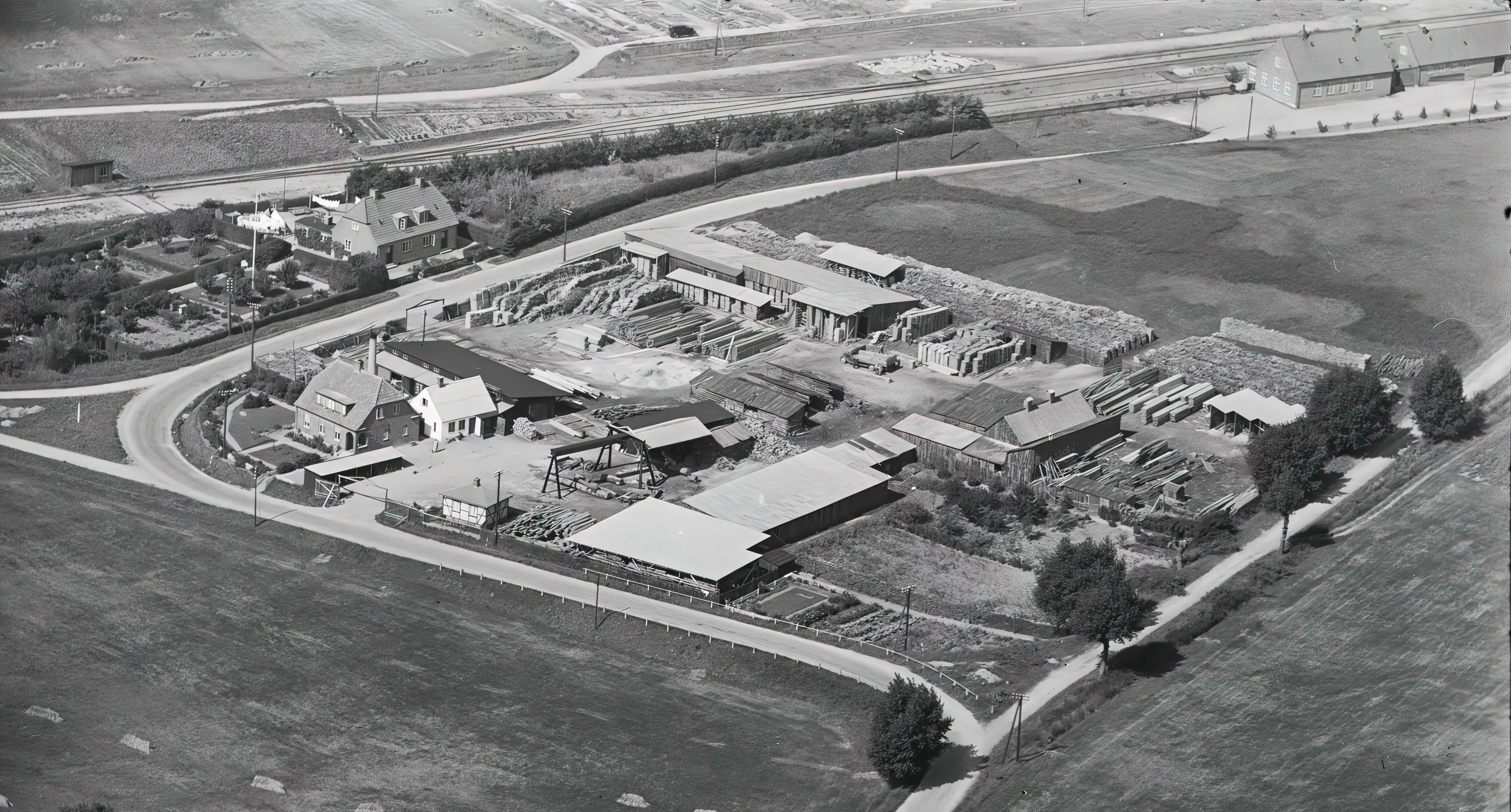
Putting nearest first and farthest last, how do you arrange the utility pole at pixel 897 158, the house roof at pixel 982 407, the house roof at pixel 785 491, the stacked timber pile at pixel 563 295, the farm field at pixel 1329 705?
1. the farm field at pixel 1329 705
2. the house roof at pixel 785 491
3. the house roof at pixel 982 407
4. the stacked timber pile at pixel 563 295
5. the utility pole at pixel 897 158

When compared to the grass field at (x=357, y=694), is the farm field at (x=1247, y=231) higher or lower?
higher

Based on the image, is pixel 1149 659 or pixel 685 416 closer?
pixel 1149 659

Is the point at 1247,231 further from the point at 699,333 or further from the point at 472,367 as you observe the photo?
the point at 472,367

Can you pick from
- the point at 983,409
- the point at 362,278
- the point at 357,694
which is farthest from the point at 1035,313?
the point at 357,694

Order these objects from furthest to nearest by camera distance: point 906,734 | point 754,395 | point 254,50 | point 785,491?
point 254,50, point 754,395, point 785,491, point 906,734

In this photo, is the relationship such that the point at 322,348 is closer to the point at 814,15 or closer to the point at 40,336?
the point at 40,336

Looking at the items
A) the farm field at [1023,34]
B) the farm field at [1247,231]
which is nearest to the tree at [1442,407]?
the farm field at [1247,231]

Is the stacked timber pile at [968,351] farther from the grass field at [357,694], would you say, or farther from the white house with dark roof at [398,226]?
the white house with dark roof at [398,226]

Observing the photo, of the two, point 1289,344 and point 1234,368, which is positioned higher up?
point 1289,344
